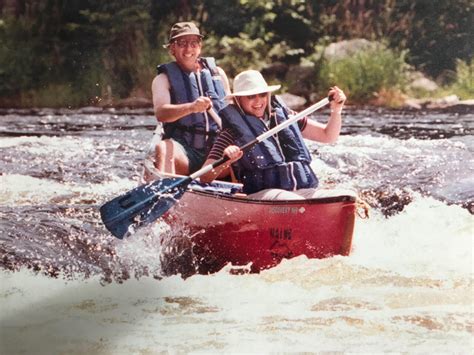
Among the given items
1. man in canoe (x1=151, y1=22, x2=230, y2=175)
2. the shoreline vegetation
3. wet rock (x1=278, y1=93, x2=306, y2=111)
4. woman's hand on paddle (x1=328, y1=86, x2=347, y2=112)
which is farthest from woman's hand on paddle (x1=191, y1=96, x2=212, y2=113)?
woman's hand on paddle (x1=328, y1=86, x2=347, y2=112)

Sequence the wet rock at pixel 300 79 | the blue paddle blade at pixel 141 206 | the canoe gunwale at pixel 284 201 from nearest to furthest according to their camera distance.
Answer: the canoe gunwale at pixel 284 201, the blue paddle blade at pixel 141 206, the wet rock at pixel 300 79

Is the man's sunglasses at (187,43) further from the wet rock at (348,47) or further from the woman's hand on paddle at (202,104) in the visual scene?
the wet rock at (348,47)

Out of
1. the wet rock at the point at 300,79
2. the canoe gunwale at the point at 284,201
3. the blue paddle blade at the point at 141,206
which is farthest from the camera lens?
the wet rock at the point at 300,79

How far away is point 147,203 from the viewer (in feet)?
12.8

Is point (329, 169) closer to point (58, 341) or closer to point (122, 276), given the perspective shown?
point (122, 276)

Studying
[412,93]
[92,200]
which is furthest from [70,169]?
[412,93]

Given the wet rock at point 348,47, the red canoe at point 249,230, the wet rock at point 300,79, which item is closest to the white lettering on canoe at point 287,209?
the red canoe at point 249,230

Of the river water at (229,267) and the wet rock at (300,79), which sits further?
the wet rock at (300,79)

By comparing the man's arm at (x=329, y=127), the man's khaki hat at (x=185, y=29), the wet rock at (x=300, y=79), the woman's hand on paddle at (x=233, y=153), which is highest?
the man's khaki hat at (x=185, y=29)

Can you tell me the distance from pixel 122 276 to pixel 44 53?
2.64 ft

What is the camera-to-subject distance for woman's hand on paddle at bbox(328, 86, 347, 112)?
12.9 feet

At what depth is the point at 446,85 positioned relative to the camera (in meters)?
4.03

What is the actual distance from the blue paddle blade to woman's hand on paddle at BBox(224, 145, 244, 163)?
0.16m

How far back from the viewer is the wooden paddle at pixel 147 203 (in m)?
3.87
